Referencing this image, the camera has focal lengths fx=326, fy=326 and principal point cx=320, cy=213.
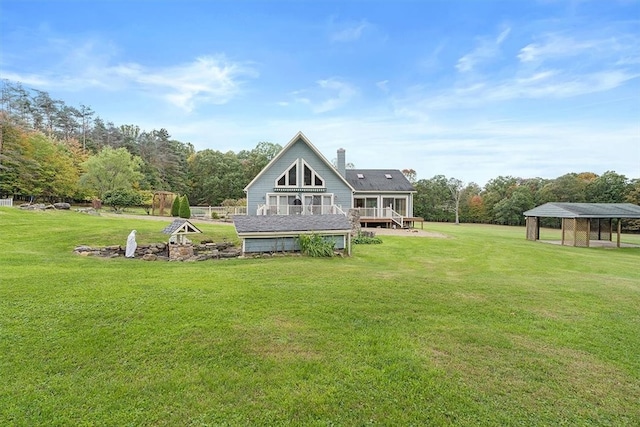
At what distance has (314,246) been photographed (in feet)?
40.3

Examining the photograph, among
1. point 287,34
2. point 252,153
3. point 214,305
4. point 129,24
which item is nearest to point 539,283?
point 214,305

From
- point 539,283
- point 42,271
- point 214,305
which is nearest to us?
point 214,305

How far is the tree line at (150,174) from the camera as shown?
113ft

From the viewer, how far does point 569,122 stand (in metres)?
21.5

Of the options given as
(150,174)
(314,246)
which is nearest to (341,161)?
(314,246)

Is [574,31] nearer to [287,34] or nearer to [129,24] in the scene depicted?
[287,34]

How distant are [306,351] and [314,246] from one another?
7.97 m

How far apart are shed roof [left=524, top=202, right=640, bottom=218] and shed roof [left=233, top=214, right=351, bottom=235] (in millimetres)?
16810

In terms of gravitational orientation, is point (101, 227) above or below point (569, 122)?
Result: below

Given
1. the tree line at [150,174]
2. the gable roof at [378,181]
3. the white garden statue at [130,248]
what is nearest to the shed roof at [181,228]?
the white garden statue at [130,248]

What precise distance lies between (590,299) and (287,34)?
16.3 metres

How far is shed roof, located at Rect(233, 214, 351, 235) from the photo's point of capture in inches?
476

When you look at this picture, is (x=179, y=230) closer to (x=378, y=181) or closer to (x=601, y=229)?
(x=378, y=181)

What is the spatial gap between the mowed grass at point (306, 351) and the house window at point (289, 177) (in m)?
14.4
